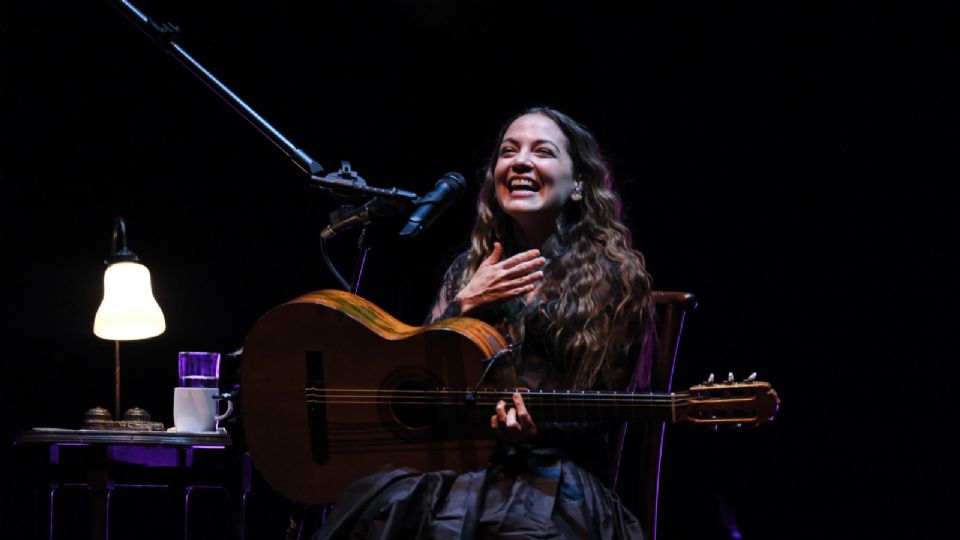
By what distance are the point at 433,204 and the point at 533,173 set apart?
55 centimetres

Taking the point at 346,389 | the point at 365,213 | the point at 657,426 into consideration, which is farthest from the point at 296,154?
the point at 657,426

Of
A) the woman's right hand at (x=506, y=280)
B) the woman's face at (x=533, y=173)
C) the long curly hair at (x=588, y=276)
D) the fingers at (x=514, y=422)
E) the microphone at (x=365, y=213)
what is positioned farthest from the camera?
the woman's face at (x=533, y=173)

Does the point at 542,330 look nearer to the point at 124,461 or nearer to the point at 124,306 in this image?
the point at 124,461

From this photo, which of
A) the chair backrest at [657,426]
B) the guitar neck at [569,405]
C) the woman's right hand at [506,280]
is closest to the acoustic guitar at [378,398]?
the guitar neck at [569,405]

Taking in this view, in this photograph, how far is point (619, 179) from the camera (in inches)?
134

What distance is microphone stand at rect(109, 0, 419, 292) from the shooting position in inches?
96.1

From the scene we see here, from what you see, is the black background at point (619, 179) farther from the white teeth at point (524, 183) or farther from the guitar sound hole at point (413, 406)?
the guitar sound hole at point (413, 406)

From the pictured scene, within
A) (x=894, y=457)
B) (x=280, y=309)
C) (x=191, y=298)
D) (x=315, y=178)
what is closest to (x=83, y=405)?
(x=191, y=298)

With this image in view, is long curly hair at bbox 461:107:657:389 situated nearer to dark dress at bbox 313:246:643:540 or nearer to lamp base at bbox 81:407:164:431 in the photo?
dark dress at bbox 313:246:643:540

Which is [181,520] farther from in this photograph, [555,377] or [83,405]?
[555,377]

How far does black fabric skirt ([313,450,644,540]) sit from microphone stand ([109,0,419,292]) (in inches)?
25.9

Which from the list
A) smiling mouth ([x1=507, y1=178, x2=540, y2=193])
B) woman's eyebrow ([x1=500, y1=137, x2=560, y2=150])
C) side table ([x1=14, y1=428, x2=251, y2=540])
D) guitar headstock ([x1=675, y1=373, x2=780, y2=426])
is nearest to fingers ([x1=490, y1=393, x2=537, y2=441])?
guitar headstock ([x1=675, y1=373, x2=780, y2=426])

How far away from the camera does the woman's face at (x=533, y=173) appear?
2941 millimetres

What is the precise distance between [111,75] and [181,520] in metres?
1.69
